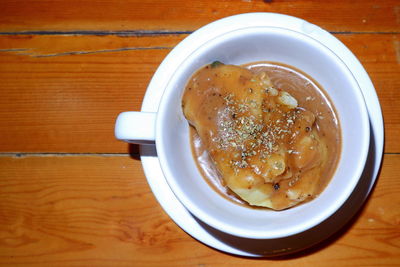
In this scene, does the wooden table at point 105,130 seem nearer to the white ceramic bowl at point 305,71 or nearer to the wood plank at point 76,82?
the wood plank at point 76,82

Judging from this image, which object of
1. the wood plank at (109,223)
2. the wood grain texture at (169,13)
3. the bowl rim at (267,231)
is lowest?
the wood plank at (109,223)

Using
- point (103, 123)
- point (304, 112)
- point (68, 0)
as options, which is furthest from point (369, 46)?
point (68, 0)

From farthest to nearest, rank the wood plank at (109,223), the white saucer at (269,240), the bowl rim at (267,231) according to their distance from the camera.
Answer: the wood plank at (109,223) < the white saucer at (269,240) < the bowl rim at (267,231)

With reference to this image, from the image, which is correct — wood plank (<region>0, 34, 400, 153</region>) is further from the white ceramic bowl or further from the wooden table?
the white ceramic bowl

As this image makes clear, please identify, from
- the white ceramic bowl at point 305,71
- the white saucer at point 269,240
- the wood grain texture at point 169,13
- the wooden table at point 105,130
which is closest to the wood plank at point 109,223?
the wooden table at point 105,130

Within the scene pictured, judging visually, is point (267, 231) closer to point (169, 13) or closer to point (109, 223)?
point (109, 223)

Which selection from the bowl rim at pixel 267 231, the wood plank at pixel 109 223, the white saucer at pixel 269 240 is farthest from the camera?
the wood plank at pixel 109 223

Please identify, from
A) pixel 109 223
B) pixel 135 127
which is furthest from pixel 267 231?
pixel 109 223
